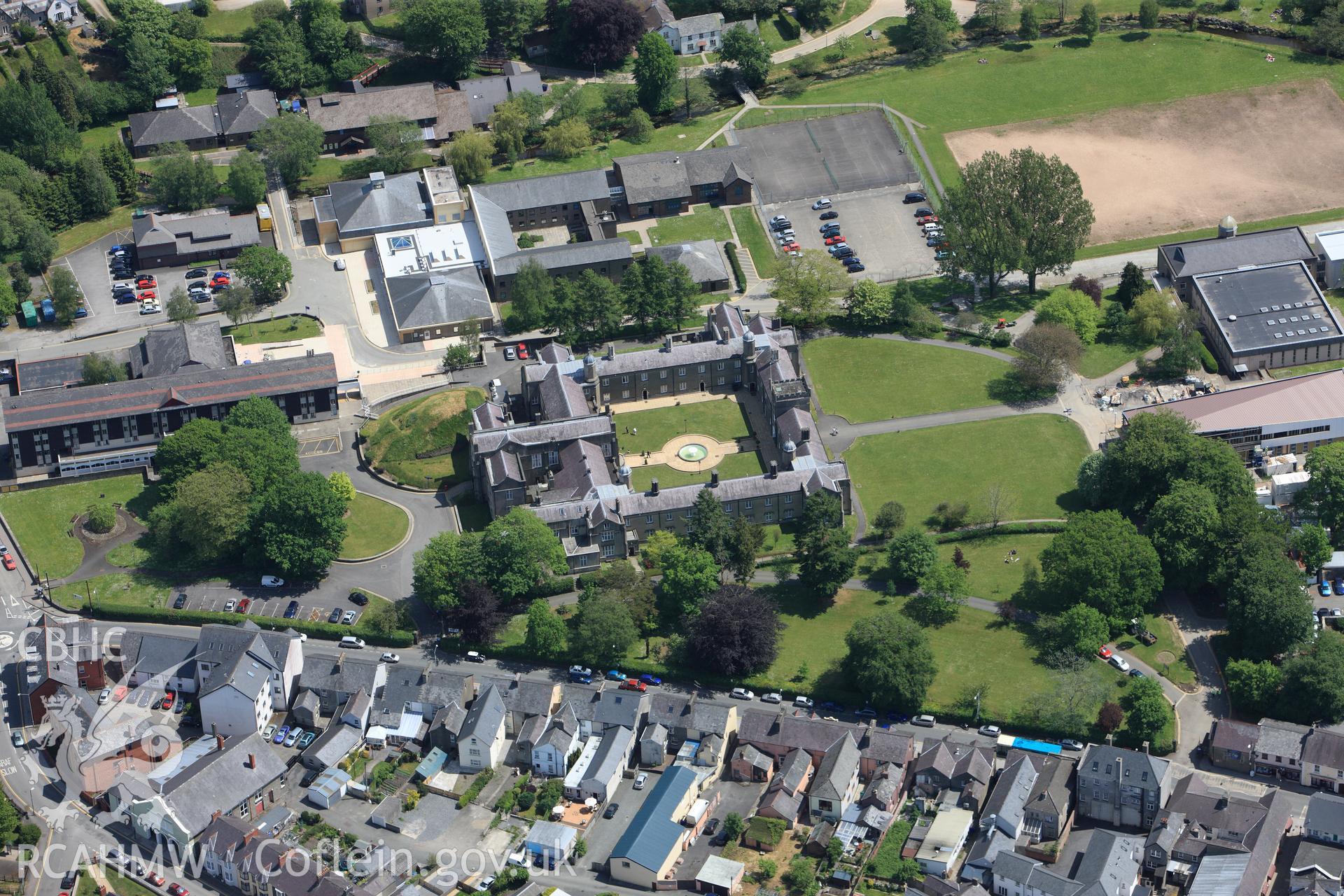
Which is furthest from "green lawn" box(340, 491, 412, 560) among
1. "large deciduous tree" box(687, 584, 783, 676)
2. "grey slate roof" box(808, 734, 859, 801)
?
"grey slate roof" box(808, 734, 859, 801)

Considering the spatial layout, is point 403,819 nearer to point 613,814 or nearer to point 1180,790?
point 613,814

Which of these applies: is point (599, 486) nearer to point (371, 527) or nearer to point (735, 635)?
point (371, 527)

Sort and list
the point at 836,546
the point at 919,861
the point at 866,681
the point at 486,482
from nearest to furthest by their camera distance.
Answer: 1. the point at 919,861
2. the point at 866,681
3. the point at 836,546
4. the point at 486,482

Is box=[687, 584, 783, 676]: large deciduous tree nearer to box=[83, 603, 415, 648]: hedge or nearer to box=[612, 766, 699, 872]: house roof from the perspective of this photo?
box=[612, 766, 699, 872]: house roof

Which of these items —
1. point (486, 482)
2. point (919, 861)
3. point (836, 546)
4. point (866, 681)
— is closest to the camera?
point (919, 861)

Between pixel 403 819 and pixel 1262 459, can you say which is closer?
pixel 403 819

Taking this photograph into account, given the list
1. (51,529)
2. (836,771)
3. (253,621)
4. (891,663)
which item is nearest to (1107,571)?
(891,663)

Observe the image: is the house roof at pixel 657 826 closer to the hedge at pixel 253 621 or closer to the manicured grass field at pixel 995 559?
the hedge at pixel 253 621

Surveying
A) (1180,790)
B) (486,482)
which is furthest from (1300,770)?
(486,482)
